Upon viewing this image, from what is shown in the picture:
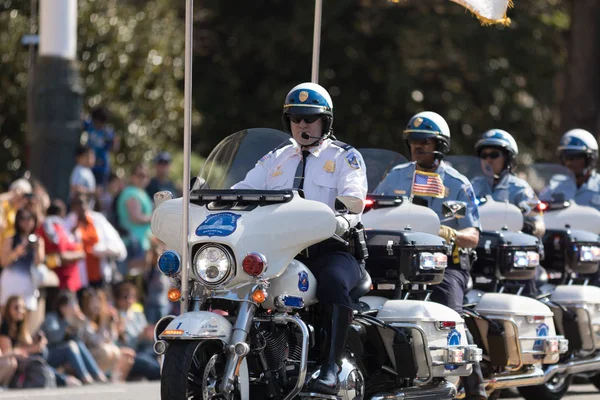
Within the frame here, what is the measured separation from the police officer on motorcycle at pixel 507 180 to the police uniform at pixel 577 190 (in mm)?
1289

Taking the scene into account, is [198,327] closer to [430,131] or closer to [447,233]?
[447,233]

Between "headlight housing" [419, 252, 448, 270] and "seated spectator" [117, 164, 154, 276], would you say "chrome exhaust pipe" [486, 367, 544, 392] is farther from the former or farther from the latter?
"seated spectator" [117, 164, 154, 276]

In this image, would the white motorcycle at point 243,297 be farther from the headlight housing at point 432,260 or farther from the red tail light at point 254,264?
the headlight housing at point 432,260

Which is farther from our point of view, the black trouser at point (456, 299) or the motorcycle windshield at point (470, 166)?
the motorcycle windshield at point (470, 166)

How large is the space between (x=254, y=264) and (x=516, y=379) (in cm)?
381

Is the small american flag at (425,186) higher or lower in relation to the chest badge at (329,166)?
lower

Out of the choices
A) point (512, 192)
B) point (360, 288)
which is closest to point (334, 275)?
point (360, 288)

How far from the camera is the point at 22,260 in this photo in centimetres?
1417

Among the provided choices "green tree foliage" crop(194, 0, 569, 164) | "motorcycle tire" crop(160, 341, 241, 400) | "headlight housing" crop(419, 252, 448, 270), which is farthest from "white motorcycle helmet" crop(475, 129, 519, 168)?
"green tree foliage" crop(194, 0, 569, 164)

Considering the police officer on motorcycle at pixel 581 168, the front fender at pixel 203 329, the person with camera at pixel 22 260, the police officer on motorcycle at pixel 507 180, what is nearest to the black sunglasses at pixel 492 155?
the police officer on motorcycle at pixel 507 180

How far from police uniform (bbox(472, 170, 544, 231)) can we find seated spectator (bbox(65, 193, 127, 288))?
4440mm

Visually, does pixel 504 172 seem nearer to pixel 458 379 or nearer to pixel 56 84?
pixel 458 379

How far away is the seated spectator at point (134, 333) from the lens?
1535 centimetres

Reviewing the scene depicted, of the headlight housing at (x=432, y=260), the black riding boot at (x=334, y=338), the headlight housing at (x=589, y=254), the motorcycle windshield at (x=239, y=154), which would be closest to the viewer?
the black riding boot at (x=334, y=338)
